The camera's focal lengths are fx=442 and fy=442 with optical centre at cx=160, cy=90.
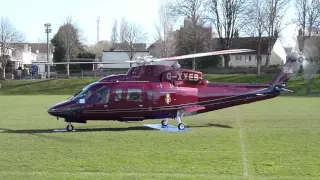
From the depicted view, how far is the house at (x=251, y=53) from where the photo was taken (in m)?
88.7

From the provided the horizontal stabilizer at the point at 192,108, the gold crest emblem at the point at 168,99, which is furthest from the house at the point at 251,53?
the gold crest emblem at the point at 168,99

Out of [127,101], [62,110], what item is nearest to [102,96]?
[127,101]

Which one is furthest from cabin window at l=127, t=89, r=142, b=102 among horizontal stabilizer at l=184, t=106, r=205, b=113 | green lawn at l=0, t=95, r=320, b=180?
horizontal stabilizer at l=184, t=106, r=205, b=113

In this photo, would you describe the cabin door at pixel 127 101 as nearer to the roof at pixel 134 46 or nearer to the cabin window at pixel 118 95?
the cabin window at pixel 118 95

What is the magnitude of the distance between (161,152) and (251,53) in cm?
8856

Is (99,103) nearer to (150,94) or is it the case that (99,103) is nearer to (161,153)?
(150,94)

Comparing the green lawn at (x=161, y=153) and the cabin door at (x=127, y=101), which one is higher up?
the cabin door at (x=127, y=101)

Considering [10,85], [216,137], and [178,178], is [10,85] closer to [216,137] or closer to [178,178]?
[216,137]

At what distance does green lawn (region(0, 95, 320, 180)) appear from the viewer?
1050cm

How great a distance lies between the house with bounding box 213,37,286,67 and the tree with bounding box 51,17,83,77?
32495 mm

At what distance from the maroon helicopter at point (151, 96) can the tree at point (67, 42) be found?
253 ft

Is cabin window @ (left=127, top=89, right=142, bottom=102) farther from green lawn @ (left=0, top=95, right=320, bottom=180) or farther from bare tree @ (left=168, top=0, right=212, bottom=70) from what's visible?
bare tree @ (left=168, top=0, right=212, bottom=70)

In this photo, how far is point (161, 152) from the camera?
13.4m

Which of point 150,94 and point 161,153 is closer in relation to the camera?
point 161,153
